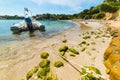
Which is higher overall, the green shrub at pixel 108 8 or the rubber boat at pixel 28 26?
the green shrub at pixel 108 8

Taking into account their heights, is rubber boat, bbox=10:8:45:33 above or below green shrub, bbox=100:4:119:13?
below

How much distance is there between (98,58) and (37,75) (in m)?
5.13

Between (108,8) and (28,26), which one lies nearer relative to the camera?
(28,26)

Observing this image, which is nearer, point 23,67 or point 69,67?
point 69,67

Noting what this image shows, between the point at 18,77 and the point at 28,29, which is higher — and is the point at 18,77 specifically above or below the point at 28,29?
above

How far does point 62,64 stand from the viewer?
34.4 feet

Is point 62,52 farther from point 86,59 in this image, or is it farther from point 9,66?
Answer: point 9,66

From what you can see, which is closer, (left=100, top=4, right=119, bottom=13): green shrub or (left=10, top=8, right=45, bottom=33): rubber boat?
(left=10, top=8, right=45, bottom=33): rubber boat

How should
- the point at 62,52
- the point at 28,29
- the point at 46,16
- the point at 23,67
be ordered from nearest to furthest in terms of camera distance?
1. the point at 23,67
2. the point at 62,52
3. the point at 28,29
4. the point at 46,16

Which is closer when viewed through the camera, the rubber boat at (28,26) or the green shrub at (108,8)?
the rubber boat at (28,26)

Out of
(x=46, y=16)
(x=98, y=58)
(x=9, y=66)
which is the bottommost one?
(x=46, y=16)

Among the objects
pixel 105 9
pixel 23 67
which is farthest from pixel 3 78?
pixel 105 9

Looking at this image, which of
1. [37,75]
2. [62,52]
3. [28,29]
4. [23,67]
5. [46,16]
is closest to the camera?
[37,75]

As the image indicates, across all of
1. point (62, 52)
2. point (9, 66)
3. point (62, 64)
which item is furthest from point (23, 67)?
point (62, 52)
